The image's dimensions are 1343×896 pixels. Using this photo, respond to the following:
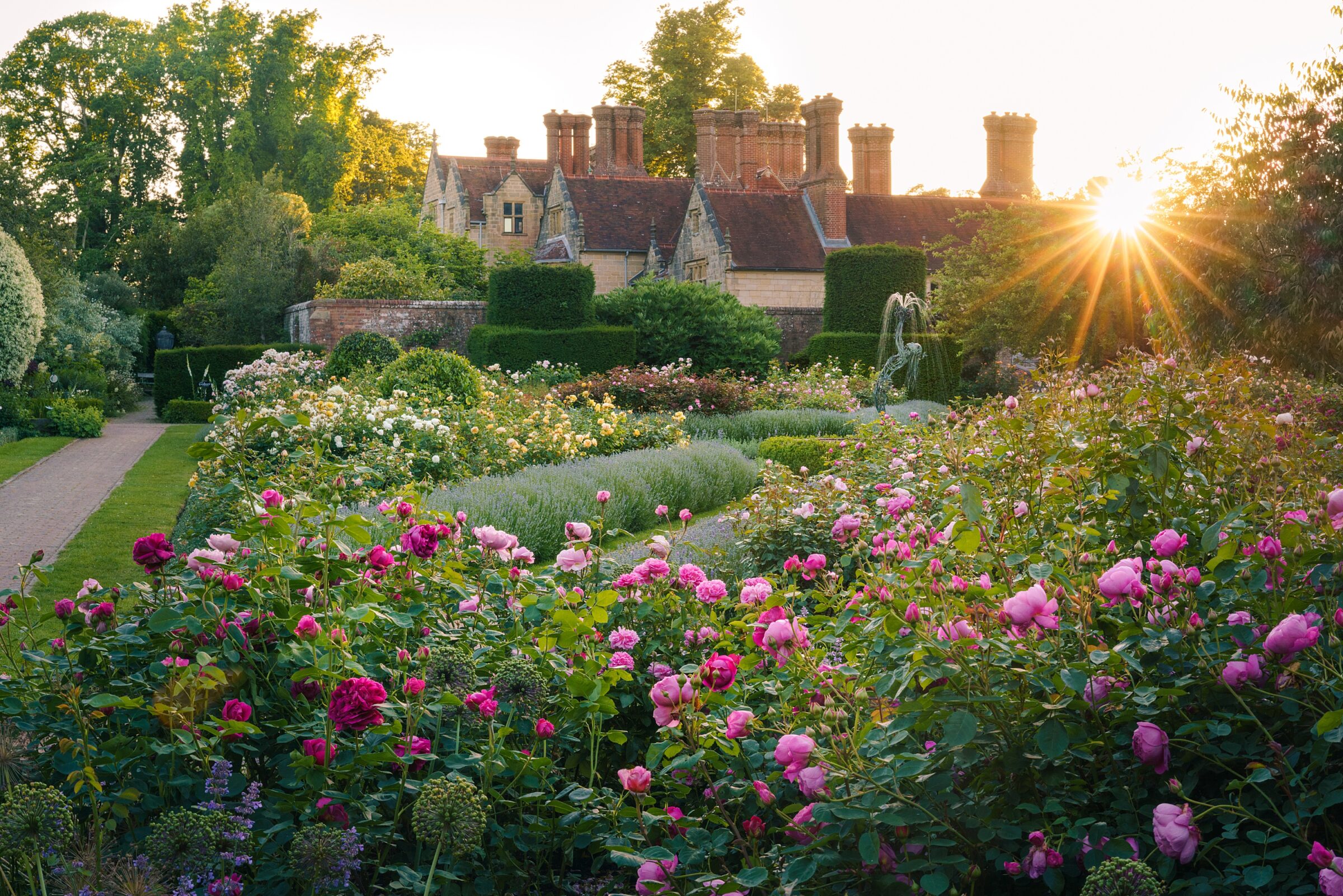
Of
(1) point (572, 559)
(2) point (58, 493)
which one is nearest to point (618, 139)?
(2) point (58, 493)

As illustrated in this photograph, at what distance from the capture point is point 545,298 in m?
24.0

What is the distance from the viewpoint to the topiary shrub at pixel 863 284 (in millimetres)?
25266

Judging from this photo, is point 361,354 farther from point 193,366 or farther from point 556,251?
point 556,251

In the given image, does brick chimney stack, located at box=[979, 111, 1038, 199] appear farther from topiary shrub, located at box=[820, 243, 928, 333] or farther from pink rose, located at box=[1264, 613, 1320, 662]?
pink rose, located at box=[1264, 613, 1320, 662]

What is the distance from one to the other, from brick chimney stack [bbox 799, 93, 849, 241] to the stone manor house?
39 mm

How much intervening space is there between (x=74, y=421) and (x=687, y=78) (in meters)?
32.1

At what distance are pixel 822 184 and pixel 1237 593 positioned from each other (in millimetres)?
32143

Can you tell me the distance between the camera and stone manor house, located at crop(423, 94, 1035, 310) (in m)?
32.5

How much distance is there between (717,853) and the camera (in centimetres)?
227

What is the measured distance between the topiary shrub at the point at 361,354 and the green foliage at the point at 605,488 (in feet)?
28.3

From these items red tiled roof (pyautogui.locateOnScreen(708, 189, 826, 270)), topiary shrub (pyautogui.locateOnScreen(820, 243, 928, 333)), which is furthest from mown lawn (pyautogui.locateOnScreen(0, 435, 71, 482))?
red tiled roof (pyautogui.locateOnScreen(708, 189, 826, 270))

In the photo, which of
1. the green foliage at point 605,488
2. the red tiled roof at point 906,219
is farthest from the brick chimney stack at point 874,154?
the green foliage at point 605,488

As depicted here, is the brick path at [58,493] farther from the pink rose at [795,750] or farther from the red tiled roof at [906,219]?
the red tiled roof at [906,219]

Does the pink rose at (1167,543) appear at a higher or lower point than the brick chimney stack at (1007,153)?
lower
